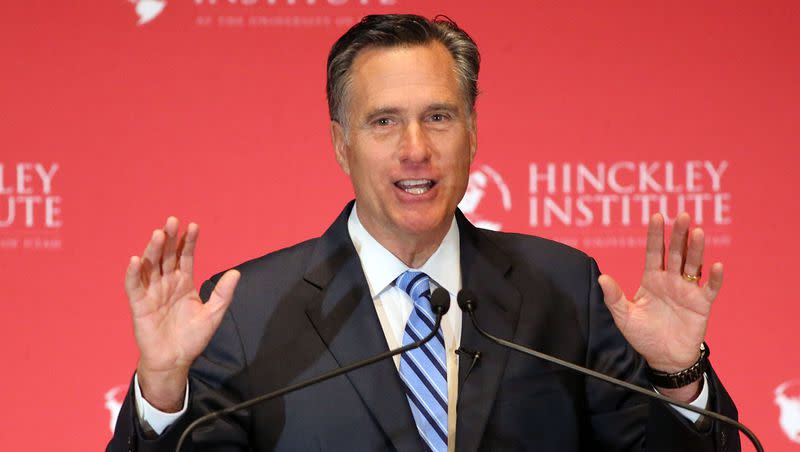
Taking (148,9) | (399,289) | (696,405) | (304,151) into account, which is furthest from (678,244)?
(148,9)

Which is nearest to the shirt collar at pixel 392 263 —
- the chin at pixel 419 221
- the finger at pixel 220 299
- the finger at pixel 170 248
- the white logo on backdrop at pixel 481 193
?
the chin at pixel 419 221

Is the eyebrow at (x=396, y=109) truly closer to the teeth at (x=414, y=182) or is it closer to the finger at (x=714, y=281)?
the teeth at (x=414, y=182)

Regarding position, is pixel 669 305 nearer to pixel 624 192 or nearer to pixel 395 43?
pixel 395 43

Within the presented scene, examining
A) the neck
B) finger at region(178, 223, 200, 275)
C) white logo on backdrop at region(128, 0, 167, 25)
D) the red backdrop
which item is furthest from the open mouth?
white logo on backdrop at region(128, 0, 167, 25)

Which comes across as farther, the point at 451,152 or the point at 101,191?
the point at 101,191

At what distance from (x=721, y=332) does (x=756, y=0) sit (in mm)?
1033

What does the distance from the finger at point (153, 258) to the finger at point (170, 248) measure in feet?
0.04

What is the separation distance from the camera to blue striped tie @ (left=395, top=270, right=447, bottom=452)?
88.3 inches

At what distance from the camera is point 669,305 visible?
2146 mm

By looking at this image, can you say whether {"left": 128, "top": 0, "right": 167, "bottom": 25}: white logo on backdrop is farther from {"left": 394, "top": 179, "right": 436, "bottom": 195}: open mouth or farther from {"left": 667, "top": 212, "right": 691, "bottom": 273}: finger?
{"left": 667, "top": 212, "right": 691, "bottom": 273}: finger

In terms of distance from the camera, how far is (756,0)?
3537mm

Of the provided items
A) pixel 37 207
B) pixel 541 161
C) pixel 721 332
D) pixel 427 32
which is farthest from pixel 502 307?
pixel 37 207

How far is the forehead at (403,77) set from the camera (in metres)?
2.39

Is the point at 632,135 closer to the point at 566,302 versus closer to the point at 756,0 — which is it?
the point at 756,0
